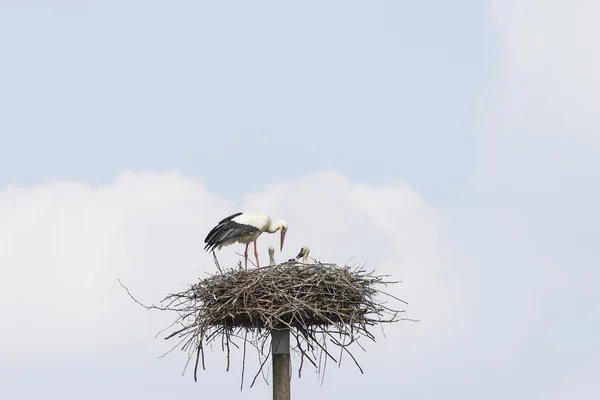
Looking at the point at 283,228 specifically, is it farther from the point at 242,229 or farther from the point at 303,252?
the point at 303,252

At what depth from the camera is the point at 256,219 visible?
13375 mm

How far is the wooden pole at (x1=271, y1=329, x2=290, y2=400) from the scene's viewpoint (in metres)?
11.1

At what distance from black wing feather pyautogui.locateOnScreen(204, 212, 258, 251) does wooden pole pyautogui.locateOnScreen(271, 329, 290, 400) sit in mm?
2083

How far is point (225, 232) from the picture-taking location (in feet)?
42.6

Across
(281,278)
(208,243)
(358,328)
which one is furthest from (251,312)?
(208,243)

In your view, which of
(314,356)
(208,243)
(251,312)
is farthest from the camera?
(208,243)

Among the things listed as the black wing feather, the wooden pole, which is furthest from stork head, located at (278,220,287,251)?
the wooden pole

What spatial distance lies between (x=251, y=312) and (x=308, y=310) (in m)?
0.65

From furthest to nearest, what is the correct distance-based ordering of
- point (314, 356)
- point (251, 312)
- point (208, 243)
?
point (208, 243) → point (314, 356) → point (251, 312)

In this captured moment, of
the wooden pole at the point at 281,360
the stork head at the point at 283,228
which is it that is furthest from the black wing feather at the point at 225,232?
the wooden pole at the point at 281,360

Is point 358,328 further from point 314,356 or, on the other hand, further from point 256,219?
point 256,219

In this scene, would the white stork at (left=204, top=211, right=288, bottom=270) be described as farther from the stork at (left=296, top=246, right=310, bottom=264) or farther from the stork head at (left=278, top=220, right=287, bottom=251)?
the stork at (left=296, top=246, right=310, bottom=264)

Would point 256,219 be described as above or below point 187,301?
above

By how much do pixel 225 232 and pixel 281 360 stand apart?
2.41m
